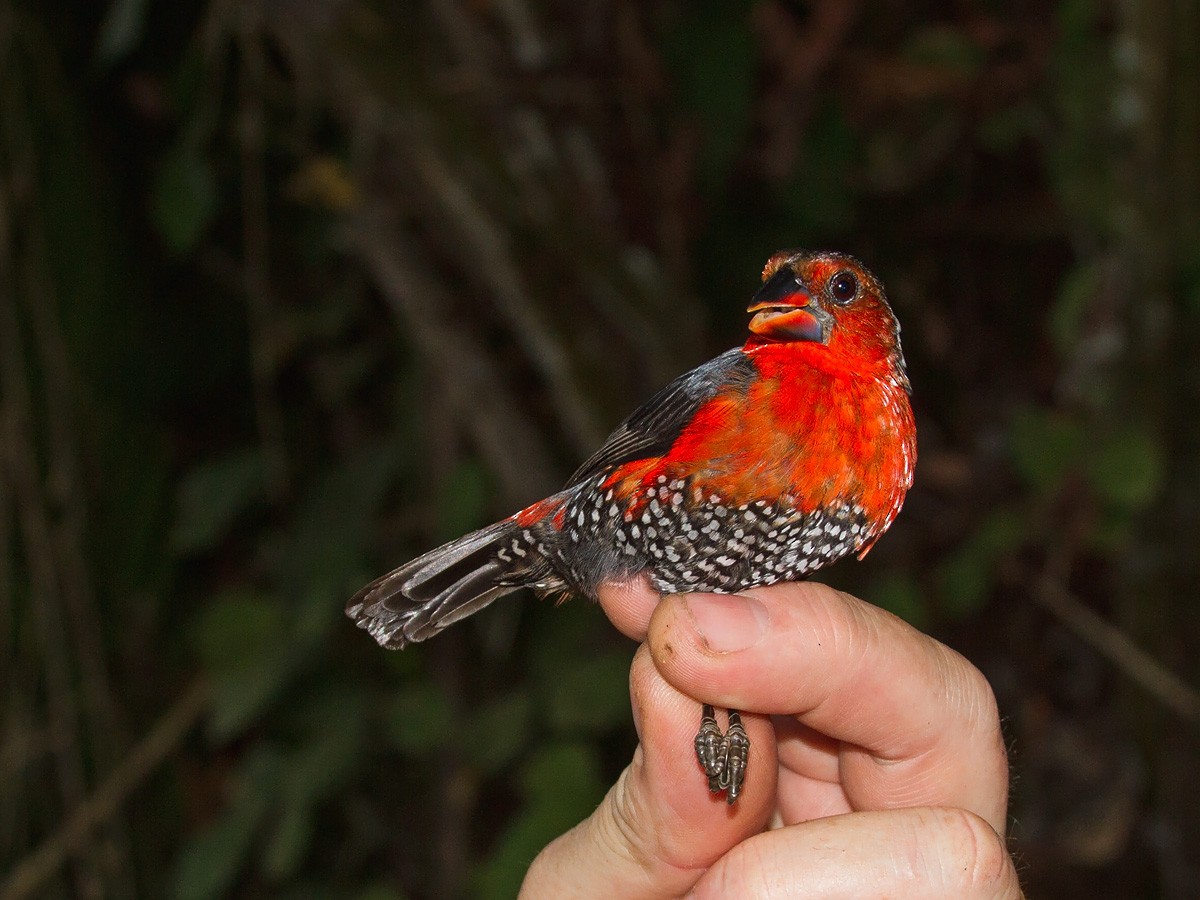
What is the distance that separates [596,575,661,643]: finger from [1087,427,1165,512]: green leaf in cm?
226

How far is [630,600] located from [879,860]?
24.1 inches

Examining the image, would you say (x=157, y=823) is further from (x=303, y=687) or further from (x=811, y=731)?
(x=811, y=731)

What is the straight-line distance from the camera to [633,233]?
3904 millimetres

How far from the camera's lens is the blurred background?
2807mm

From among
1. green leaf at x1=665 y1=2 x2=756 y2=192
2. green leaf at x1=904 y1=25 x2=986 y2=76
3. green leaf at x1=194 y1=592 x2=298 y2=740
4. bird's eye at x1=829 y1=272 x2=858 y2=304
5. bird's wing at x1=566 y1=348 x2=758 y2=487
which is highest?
green leaf at x1=665 y1=2 x2=756 y2=192

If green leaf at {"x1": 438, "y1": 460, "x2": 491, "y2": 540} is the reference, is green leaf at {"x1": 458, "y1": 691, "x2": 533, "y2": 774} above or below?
below

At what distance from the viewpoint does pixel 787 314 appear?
195cm

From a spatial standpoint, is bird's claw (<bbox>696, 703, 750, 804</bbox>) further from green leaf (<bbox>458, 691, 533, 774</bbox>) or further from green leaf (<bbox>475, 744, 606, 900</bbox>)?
green leaf (<bbox>458, 691, 533, 774</bbox>)

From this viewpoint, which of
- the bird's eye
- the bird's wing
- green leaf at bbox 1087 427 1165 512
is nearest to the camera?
the bird's wing

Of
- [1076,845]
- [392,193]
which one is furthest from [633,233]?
[1076,845]

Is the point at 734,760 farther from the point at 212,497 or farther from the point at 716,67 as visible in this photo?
the point at 716,67

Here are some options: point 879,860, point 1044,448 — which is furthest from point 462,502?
point 879,860

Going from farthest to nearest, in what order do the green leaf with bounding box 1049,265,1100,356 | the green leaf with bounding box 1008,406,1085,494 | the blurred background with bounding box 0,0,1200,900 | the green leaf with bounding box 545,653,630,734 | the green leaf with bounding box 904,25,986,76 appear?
the green leaf with bounding box 904,25,986,76
the green leaf with bounding box 1049,265,1100,356
the green leaf with bounding box 1008,406,1085,494
the green leaf with bounding box 545,653,630,734
the blurred background with bounding box 0,0,1200,900

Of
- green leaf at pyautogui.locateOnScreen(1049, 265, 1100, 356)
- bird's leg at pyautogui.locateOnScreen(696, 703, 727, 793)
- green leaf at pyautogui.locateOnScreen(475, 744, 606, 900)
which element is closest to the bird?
bird's leg at pyautogui.locateOnScreen(696, 703, 727, 793)
